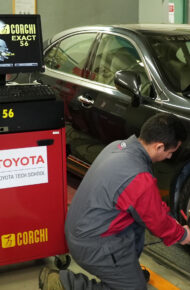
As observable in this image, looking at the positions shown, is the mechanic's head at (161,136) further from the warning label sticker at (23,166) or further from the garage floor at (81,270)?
the garage floor at (81,270)

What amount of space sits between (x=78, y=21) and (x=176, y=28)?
4286mm

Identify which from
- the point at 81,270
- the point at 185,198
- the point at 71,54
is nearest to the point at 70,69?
the point at 71,54

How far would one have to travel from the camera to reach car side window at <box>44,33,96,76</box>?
15.5 ft

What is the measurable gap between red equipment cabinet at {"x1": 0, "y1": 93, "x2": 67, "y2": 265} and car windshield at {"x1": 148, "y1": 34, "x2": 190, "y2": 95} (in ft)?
3.14

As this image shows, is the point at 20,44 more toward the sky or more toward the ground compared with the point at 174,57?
more toward the sky

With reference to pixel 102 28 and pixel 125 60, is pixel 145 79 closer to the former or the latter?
pixel 125 60

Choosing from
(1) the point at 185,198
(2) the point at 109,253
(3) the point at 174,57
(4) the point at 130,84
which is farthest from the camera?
(3) the point at 174,57

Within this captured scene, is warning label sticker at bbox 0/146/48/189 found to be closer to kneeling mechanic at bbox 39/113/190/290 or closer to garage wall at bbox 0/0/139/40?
kneeling mechanic at bbox 39/113/190/290

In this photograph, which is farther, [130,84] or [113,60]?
[113,60]

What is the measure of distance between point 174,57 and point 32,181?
149cm

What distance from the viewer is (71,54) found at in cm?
492

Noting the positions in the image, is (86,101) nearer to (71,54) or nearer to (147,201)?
(71,54)

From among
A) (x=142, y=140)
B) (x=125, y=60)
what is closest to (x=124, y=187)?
(x=142, y=140)

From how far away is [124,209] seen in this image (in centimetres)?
272
